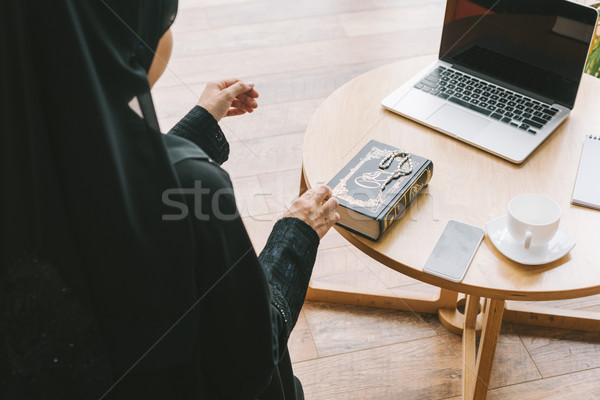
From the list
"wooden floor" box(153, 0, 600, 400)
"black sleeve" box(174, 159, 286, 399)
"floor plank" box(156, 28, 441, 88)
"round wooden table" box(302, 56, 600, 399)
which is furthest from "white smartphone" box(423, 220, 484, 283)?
"floor plank" box(156, 28, 441, 88)

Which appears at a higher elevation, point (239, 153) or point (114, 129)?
point (114, 129)

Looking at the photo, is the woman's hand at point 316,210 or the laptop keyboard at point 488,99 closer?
the woman's hand at point 316,210

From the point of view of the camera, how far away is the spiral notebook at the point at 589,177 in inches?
41.7

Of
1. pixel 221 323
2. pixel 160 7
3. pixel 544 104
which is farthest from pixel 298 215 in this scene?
pixel 544 104

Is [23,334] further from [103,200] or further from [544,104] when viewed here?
[544,104]

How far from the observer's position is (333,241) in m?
1.83

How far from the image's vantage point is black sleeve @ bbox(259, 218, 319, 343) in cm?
88

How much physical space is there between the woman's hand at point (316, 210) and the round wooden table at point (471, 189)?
0.09 metres

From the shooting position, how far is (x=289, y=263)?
2.98ft

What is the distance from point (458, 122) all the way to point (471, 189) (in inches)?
7.4

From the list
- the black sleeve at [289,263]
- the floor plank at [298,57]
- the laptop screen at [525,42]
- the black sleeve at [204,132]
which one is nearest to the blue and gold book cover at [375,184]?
the black sleeve at [289,263]

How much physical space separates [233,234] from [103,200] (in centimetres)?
16

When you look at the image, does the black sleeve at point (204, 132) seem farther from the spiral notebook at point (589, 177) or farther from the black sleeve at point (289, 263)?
the spiral notebook at point (589, 177)

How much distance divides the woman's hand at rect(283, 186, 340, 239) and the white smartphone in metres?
0.18
